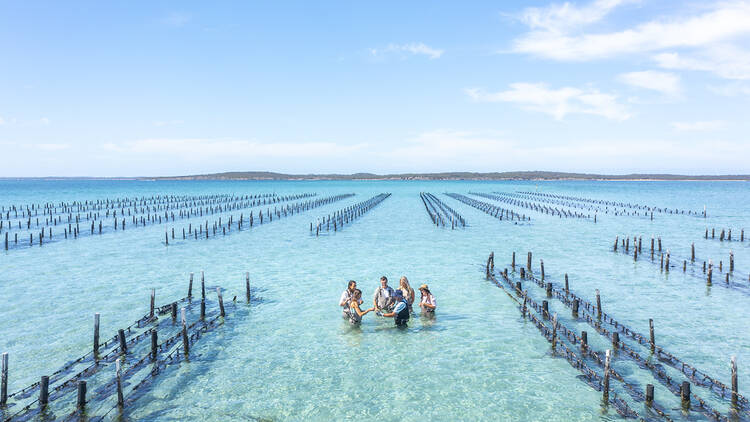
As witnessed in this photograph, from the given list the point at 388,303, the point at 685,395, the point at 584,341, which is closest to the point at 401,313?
the point at 388,303

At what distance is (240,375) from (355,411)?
428 cm

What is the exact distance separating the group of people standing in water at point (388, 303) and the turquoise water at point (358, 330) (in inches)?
18.1

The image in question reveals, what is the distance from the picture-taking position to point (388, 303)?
1917 cm

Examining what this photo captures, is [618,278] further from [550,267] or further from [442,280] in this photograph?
[442,280]

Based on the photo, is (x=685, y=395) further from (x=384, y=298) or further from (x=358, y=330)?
(x=358, y=330)

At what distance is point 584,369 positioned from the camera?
48.1 ft

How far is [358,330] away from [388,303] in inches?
70.5

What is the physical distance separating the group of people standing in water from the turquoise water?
0.46 meters

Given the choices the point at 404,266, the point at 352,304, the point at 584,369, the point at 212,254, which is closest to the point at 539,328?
the point at 584,369

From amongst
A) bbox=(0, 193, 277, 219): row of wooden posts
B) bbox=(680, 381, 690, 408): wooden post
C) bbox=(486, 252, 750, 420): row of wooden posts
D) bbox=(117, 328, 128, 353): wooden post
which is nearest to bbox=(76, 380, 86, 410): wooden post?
bbox=(117, 328, 128, 353): wooden post

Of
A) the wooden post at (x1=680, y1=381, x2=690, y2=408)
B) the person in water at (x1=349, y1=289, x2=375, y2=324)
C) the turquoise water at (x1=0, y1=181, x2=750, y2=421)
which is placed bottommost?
the turquoise water at (x1=0, y1=181, x2=750, y2=421)

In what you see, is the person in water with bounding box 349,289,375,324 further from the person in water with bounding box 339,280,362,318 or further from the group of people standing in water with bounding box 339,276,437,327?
the person in water with bounding box 339,280,362,318

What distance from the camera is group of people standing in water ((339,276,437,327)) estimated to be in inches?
714

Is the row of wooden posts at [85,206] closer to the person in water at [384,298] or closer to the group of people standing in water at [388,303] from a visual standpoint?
the group of people standing in water at [388,303]
